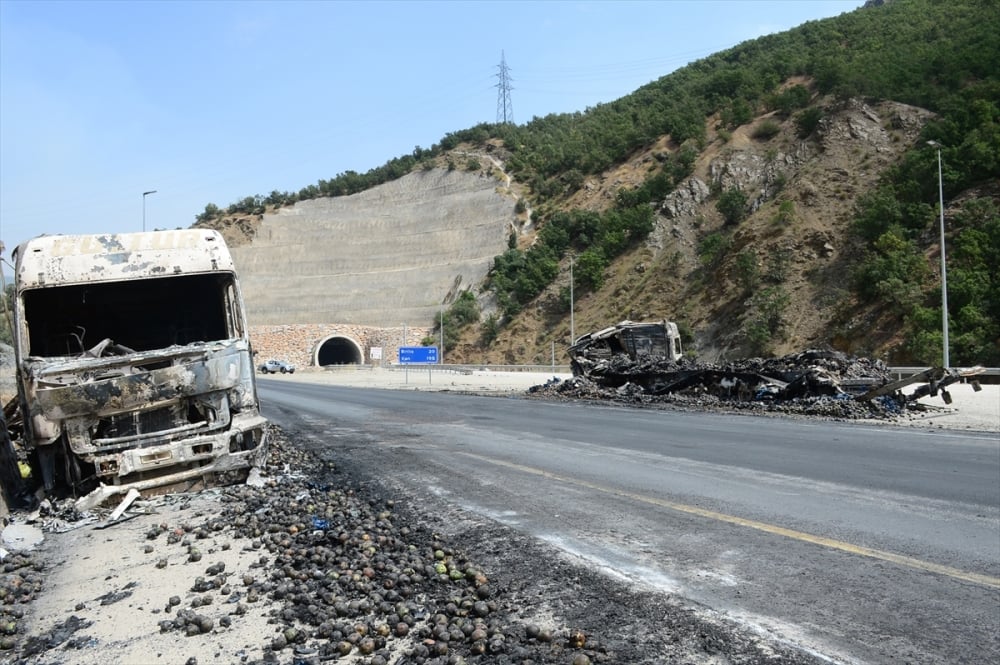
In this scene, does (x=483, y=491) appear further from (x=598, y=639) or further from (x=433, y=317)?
(x=433, y=317)

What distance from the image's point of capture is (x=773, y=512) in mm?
7168

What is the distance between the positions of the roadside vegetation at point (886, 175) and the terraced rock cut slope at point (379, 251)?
5.32 meters

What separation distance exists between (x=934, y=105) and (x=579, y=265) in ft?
89.2

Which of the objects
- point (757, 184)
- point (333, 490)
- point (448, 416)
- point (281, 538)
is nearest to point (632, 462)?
point (333, 490)

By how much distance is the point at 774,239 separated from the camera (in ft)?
153

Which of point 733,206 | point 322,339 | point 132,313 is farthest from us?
point 322,339

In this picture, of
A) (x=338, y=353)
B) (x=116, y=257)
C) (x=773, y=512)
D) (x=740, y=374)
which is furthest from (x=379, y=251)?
(x=773, y=512)

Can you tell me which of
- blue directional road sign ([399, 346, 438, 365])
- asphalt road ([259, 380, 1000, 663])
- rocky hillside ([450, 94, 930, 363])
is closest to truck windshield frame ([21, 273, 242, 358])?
asphalt road ([259, 380, 1000, 663])

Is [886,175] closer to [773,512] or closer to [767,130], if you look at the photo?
[767,130]

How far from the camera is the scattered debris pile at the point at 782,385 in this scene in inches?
708

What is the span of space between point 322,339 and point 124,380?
6961 cm

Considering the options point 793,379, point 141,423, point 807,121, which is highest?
point 807,121

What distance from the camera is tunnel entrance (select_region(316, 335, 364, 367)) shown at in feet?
262

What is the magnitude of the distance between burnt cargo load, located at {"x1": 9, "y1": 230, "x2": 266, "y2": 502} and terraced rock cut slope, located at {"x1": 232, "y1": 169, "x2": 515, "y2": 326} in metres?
69.5
